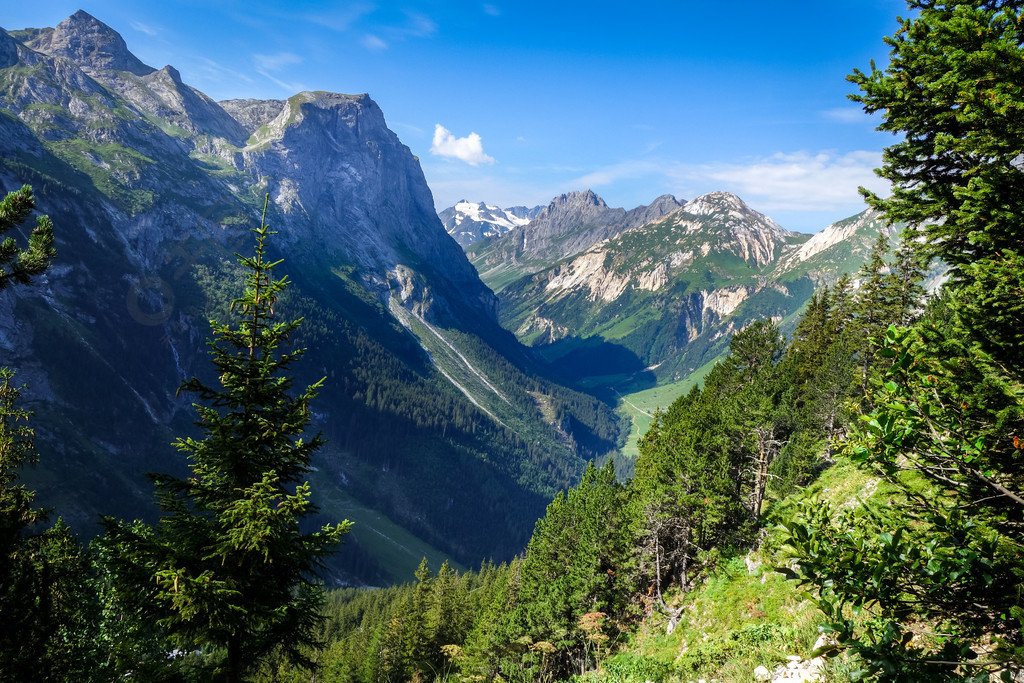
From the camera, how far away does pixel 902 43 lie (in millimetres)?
9945

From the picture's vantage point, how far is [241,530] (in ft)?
Answer: 36.5

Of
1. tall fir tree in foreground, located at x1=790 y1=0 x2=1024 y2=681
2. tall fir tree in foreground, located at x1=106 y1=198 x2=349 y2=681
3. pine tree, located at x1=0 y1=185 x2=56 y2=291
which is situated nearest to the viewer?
tall fir tree in foreground, located at x1=790 y1=0 x2=1024 y2=681

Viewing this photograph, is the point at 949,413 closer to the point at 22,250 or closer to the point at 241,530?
the point at 241,530

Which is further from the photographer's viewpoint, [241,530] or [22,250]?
[241,530]

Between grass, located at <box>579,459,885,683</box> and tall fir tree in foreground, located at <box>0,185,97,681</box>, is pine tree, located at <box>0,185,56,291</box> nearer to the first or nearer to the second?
tall fir tree in foreground, located at <box>0,185,97,681</box>

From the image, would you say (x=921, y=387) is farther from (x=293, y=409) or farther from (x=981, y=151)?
(x=293, y=409)

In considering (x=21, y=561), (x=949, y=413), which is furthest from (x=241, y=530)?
(x=949, y=413)

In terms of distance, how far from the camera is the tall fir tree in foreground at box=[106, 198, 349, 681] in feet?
36.1

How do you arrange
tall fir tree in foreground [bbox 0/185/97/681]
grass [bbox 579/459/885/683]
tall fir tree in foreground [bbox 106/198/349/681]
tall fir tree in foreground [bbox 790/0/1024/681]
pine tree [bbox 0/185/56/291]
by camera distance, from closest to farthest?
tall fir tree in foreground [bbox 790/0/1024/681] → pine tree [bbox 0/185/56/291] → tall fir tree in foreground [bbox 0/185/97/681] → tall fir tree in foreground [bbox 106/198/349/681] → grass [bbox 579/459/885/683]

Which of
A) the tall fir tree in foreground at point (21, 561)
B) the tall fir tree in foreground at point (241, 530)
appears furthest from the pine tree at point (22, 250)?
the tall fir tree in foreground at point (241, 530)

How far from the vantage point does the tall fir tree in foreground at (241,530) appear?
1099 cm

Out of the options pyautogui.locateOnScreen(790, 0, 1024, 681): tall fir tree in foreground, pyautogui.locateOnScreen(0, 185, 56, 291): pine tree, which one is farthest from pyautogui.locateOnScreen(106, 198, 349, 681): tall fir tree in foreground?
pyautogui.locateOnScreen(790, 0, 1024, 681): tall fir tree in foreground

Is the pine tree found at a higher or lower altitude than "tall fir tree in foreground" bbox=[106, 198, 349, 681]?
higher

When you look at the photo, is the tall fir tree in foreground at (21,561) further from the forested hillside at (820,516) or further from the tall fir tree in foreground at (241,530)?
the tall fir tree in foreground at (241,530)
